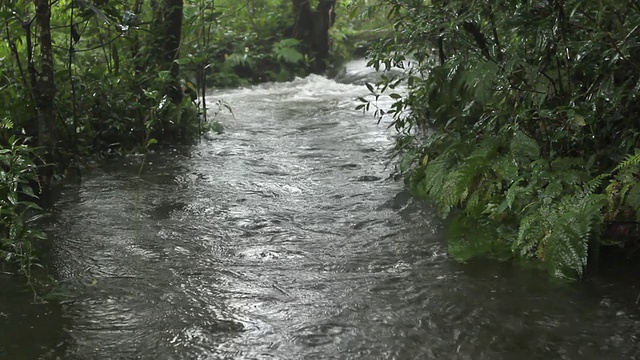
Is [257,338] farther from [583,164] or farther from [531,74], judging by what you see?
[531,74]

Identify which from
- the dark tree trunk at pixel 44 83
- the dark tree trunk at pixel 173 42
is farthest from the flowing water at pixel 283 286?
the dark tree trunk at pixel 173 42

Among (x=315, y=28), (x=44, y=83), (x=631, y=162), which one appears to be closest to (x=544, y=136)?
(x=631, y=162)

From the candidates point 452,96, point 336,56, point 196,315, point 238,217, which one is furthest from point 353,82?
point 196,315

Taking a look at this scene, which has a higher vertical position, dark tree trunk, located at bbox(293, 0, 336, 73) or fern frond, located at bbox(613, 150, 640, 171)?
dark tree trunk, located at bbox(293, 0, 336, 73)

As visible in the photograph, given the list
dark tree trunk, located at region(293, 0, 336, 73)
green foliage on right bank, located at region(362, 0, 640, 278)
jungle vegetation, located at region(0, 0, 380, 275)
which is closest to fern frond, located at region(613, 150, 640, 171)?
green foliage on right bank, located at region(362, 0, 640, 278)

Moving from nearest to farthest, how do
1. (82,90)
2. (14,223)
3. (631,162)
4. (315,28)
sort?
(631,162) → (14,223) → (82,90) → (315,28)

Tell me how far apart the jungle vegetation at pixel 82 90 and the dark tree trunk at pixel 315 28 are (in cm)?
581

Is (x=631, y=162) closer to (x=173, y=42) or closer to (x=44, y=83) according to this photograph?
(x=44, y=83)

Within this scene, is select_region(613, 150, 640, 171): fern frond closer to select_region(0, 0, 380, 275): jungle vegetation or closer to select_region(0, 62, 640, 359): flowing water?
select_region(0, 62, 640, 359): flowing water

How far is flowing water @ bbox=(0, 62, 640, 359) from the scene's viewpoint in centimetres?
350

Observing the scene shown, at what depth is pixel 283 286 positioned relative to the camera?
4285 mm

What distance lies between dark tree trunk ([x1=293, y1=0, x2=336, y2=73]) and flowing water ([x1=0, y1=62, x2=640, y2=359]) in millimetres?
9793

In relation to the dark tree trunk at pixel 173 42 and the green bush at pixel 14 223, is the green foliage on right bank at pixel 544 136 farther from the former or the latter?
the dark tree trunk at pixel 173 42

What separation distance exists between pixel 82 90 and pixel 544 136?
5086mm
